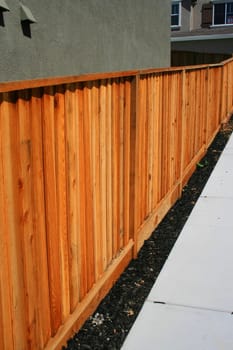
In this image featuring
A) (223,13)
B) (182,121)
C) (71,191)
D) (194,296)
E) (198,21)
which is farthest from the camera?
(198,21)

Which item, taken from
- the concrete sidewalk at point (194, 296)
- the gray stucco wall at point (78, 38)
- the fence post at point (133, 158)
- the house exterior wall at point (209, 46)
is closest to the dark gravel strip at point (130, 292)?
the concrete sidewalk at point (194, 296)

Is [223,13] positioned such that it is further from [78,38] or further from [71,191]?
[71,191]

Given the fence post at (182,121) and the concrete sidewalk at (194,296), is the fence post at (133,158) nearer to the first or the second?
the concrete sidewalk at (194,296)

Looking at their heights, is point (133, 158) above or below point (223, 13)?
below

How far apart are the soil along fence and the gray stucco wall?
1.73m

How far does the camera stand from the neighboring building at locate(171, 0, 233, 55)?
27969 millimetres

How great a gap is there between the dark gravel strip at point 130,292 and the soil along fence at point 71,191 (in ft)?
0.33

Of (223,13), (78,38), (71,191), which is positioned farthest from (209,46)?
(71,191)

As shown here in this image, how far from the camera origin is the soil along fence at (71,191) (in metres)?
2.55

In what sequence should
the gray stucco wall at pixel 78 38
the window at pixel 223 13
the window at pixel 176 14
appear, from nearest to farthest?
the gray stucco wall at pixel 78 38, the window at pixel 223 13, the window at pixel 176 14

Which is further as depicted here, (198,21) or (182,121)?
(198,21)

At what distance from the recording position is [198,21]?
31062 millimetres

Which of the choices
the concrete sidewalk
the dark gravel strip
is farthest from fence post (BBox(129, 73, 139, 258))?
the concrete sidewalk

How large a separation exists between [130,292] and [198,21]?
1156 inches
